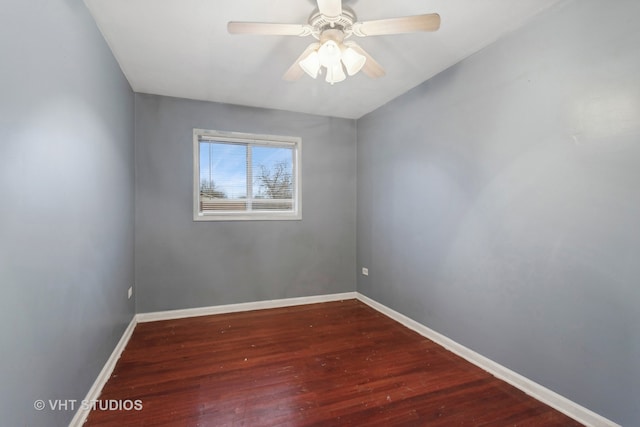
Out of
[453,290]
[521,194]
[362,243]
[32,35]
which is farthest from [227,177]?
[521,194]

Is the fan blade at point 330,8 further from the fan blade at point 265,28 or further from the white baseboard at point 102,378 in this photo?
the white baseboard at point 102,378

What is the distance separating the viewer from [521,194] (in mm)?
1908

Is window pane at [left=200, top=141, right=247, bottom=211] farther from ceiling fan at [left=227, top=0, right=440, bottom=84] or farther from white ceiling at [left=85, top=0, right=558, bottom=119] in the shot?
ceiling fan at [left=227, top=0, right=440, bottom=84]

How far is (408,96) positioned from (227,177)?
91.5 inches

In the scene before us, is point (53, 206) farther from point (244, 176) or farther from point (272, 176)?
point (272, 176)

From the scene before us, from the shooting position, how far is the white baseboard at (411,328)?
1.62 meters

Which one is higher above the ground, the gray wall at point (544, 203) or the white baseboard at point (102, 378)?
the gray wall at point (544, 203)

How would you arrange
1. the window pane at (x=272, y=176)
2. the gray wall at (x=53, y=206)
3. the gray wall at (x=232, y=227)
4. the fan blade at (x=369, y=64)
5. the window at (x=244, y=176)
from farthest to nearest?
the window pane at (x=272, y=176)
the window at (x=244, y=176)
the gray wall at (x=232, y=227)
the fan blade at (x=369, y=64)
the gray wall at (x=53, y=206)

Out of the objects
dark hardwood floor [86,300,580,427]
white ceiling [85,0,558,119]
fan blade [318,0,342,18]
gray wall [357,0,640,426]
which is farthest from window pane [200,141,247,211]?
fan blade [318,0,342,18]

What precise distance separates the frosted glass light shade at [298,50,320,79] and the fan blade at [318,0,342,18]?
284mm

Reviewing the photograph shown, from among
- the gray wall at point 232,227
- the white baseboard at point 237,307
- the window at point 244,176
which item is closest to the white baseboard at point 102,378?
the white baseboard at point 237,307

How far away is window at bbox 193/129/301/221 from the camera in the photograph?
331 cm

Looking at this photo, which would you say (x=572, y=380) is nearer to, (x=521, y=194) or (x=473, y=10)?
(x=521, y=194)

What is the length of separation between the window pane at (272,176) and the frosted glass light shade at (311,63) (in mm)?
1857
